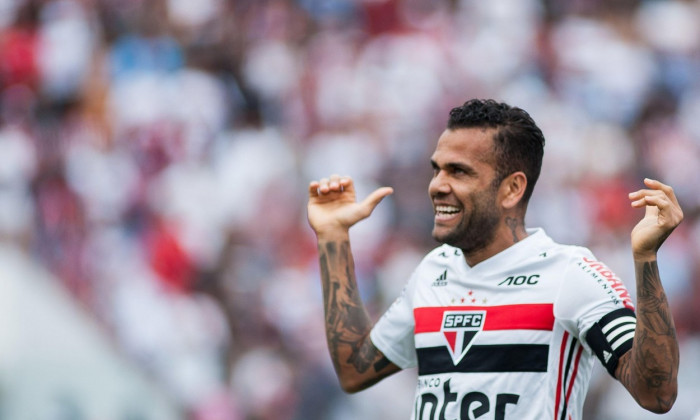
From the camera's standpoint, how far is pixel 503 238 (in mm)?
3830

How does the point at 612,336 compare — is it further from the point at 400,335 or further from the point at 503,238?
the point at 400,335

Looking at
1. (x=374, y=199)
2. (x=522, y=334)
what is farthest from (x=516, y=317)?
(x=374, y=199)

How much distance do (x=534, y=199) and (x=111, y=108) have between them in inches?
178

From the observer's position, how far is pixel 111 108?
1142 cm

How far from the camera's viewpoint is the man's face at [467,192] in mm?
3754

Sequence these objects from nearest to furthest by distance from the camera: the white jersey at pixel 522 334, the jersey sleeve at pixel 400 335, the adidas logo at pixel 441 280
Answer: the white jersey at pixel 522 334
the adidas logo at pixel 441 280
the jersey sleeve at pixel 400 335

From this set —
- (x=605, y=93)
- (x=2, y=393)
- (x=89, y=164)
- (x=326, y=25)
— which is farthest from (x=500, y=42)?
(x=2, y=393)

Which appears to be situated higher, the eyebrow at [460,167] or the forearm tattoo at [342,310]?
the eyebrow at [460,167]

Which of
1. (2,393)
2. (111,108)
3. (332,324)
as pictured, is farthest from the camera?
(111,108)

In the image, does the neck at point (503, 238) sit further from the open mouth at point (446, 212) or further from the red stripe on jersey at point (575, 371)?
the red stripe on jersey at point (575, 371)

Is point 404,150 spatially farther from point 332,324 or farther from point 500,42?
point 332,324

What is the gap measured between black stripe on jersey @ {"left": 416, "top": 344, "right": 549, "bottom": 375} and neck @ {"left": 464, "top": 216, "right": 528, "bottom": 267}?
34 centimetres

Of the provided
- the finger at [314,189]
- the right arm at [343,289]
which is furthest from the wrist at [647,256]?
the finger at [314,189]

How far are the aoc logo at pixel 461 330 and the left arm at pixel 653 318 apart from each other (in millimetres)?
574
